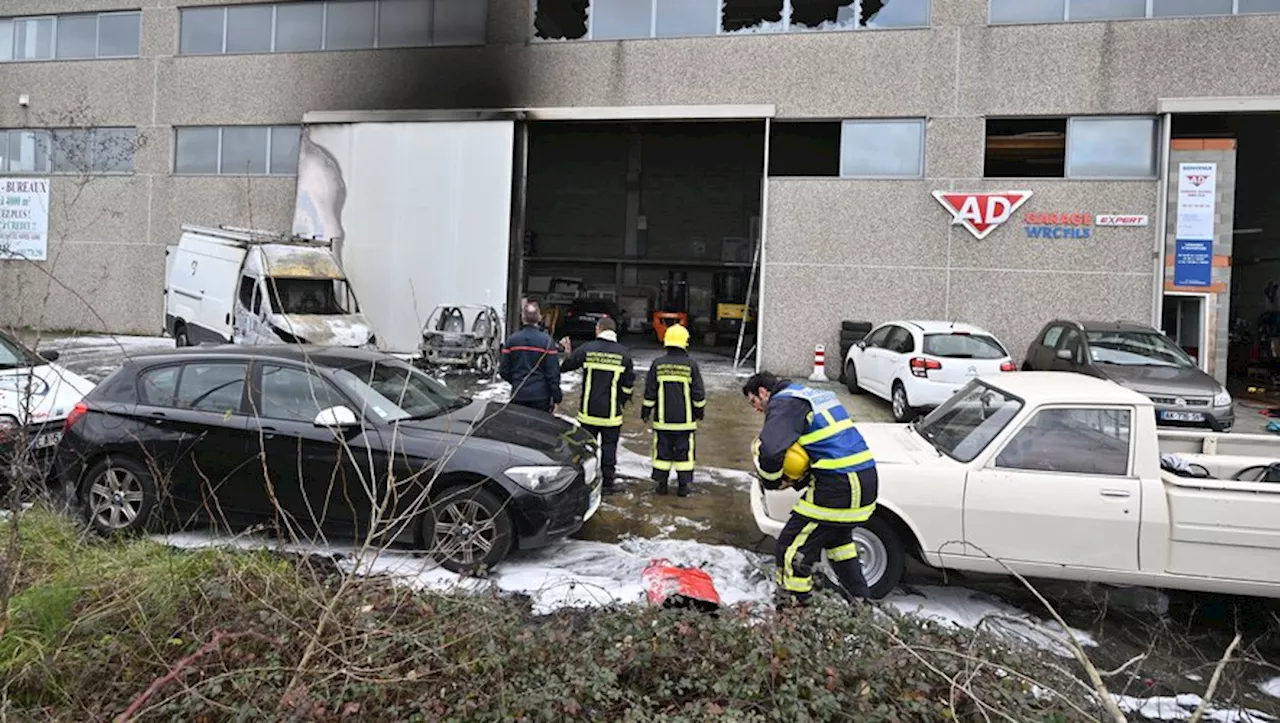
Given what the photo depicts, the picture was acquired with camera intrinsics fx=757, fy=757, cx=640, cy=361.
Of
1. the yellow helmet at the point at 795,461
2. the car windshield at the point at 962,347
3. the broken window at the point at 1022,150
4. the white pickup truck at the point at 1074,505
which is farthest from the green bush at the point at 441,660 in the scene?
the broken window at the point at 1022,150

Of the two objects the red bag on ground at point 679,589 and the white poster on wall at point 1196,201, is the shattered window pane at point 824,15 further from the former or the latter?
the red bag on ground at point 679,589

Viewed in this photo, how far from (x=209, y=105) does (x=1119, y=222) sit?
65.9ft

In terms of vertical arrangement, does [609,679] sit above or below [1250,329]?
below

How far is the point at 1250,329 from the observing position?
69.3 ft

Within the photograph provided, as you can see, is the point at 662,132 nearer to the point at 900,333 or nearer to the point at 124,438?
the point at 900,333

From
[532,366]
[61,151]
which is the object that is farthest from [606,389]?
[61,151]

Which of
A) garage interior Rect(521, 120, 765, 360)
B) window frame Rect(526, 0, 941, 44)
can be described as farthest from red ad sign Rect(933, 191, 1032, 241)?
garage interior Rect(521, 120, 765, 360)

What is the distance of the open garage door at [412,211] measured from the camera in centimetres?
1602

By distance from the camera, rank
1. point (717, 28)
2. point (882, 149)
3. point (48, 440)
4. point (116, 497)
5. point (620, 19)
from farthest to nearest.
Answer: point (620, 19) → point (717, 28) → point (882, 149) → point (48, 440) → point (116, 497)

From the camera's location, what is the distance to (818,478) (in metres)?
4.06

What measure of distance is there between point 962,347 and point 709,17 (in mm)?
9233

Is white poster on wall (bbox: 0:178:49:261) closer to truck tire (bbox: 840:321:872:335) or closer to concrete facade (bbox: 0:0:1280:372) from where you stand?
concrete facade (bbox: 0:0:1280:372)

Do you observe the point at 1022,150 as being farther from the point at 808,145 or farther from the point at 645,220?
the point at 645,220

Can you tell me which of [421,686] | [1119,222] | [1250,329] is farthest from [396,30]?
[1250,329]
